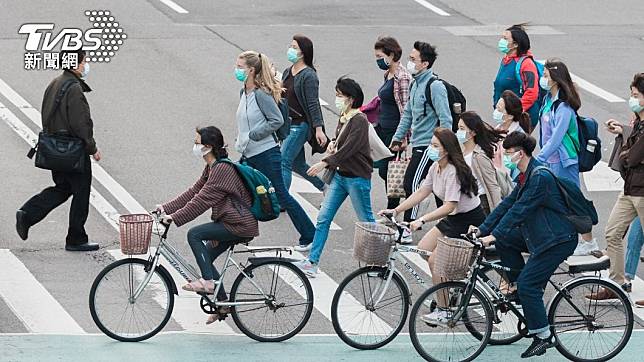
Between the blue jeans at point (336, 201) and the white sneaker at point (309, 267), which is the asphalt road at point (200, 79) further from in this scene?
the blue jeans at point (336, 201)

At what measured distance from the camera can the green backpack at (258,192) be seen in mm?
10977

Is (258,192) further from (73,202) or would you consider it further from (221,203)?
(73,202)

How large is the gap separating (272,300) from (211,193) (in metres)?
1.03

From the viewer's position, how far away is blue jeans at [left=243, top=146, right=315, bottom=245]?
1332 cm

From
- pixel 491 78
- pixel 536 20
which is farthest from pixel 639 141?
pixel 536 20

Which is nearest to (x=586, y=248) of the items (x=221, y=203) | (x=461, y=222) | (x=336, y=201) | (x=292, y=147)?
(x=461, y=222)

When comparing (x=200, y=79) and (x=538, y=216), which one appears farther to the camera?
(x=200, y=79)

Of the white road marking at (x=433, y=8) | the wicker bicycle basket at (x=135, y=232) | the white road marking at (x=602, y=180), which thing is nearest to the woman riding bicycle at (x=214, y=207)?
the wicker bicycle basket at (x=135, y=232)

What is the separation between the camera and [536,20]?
81.8 feet

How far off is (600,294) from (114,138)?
Result: 8.13 m

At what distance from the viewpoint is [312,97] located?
1394 cm

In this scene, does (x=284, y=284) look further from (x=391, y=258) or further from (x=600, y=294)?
(x=600, y=294)

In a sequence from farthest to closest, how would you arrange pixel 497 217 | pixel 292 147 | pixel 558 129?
pixel 292 147, pixel 558 129, pixel 497 217

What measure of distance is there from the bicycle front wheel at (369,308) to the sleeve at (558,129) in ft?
9.23
